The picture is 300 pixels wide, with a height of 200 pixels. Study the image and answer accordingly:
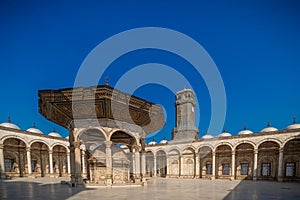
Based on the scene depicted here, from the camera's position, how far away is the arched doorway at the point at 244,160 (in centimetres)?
2295

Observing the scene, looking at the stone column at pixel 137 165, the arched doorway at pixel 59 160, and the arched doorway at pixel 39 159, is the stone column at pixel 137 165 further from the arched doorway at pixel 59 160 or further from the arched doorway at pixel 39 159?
the arched doorway at pixel 59 160

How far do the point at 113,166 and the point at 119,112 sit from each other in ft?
13.1

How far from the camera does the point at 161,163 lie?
99.2ft

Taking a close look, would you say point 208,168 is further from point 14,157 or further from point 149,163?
point 14,157

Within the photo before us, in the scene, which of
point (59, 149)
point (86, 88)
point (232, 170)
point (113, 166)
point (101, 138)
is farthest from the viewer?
point (59, 149)

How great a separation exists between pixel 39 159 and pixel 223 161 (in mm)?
28418

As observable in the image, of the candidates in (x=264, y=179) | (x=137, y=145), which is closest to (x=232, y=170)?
(x=264, y=179)

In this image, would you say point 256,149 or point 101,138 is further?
point 256,149

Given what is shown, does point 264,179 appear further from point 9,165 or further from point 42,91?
point 9,165

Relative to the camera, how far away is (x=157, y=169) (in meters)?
29.8

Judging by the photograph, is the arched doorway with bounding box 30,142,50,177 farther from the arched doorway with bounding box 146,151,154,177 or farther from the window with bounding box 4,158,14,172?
the arched doorway with bounding box 146,151,154,177

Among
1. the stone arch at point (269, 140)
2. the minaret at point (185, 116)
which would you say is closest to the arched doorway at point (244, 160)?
the stone arch at point (269, 140)

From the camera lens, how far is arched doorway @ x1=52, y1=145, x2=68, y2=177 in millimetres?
28188

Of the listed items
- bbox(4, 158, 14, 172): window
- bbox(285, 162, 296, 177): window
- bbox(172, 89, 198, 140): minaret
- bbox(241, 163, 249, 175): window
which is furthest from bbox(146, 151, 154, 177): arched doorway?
bbox(4, 158, 14, 172): window
